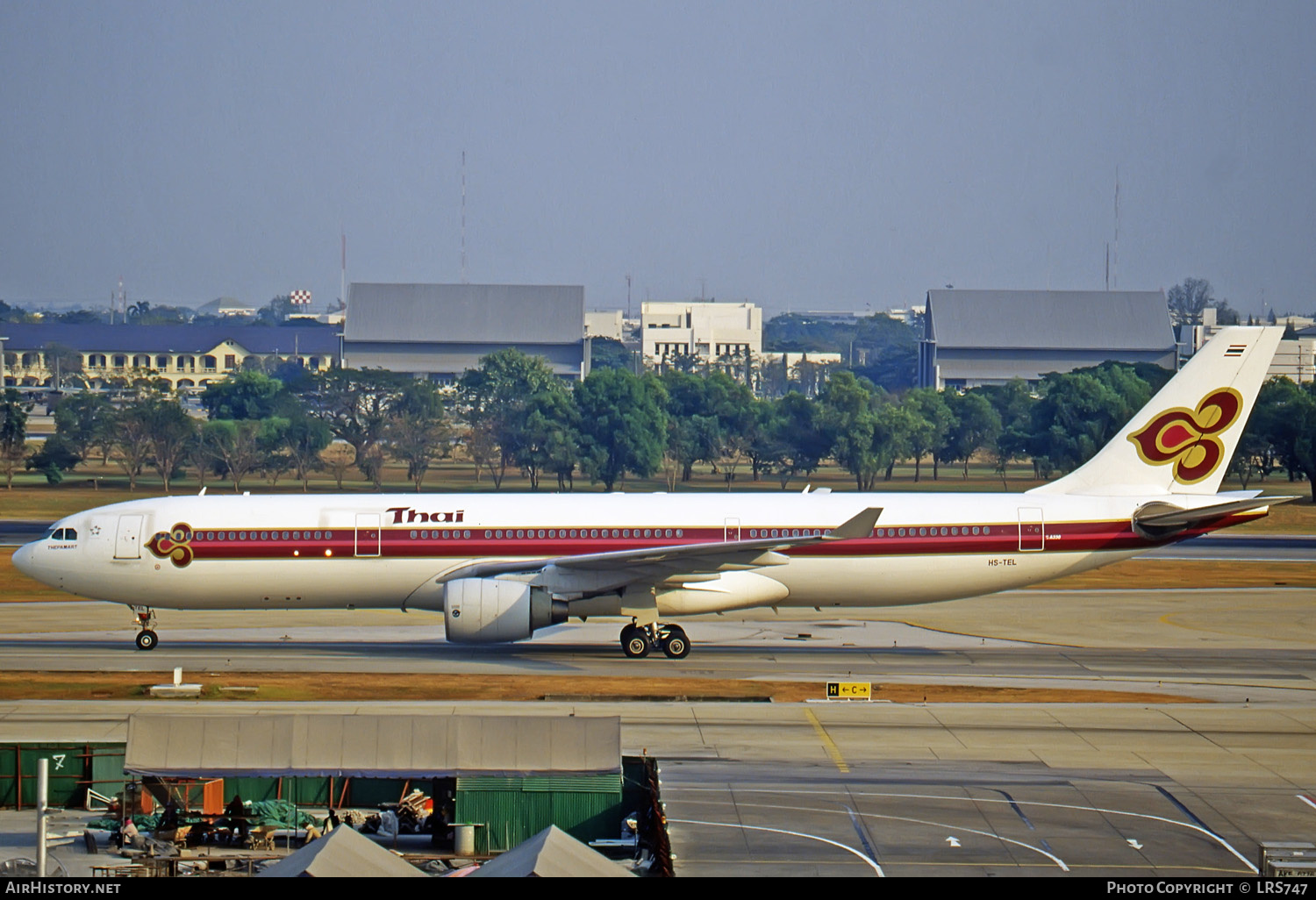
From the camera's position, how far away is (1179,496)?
135ft

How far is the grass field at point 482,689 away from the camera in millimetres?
34312

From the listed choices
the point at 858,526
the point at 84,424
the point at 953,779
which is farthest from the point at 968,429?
the point at 953,779

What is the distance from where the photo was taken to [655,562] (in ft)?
125

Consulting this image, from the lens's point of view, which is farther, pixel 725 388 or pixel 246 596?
pixel 725 388

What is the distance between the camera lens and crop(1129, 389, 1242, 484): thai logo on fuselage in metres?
41.7

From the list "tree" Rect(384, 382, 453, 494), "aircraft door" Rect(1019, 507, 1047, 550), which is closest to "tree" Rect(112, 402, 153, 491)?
"tree" Rect(384, 382, 453, 494)

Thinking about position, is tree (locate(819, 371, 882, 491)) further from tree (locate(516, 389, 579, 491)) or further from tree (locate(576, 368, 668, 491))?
tree (locate(516, 389, 579, 491))

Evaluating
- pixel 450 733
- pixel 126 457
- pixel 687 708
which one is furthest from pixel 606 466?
pixel 450 733

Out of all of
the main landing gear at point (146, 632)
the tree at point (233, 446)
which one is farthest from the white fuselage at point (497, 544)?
the tree at point (233, 446)

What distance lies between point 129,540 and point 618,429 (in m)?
75.1

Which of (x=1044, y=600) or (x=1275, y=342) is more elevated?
(x=1275, y=342)

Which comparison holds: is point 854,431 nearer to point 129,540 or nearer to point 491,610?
point 491,610

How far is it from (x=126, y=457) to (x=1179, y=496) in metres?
92.7

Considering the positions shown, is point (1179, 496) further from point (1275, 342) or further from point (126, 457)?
point (126, 457)
